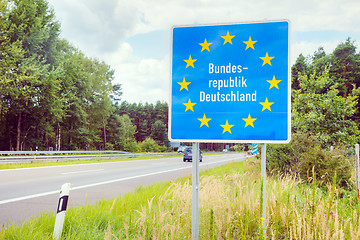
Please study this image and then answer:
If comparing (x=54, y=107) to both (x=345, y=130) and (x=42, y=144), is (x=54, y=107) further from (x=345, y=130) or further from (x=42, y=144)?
(x=345, y=130)

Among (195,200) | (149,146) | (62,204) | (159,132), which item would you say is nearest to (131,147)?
(149,146)

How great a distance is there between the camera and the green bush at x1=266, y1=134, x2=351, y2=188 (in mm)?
8344

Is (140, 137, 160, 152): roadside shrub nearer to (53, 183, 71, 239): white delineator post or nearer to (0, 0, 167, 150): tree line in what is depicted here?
(0, 0, 167, 150): tree line

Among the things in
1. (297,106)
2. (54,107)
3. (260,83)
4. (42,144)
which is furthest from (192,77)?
(42,144)

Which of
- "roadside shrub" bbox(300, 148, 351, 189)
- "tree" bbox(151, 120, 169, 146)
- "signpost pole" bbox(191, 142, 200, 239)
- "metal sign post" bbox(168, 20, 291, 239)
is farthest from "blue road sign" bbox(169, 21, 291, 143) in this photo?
"tree" bbox(151, 120, 169, 146)

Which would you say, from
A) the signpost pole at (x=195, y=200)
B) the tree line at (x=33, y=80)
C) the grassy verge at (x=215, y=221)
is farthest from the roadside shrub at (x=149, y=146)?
the signpost pole at (x=195, y=200)

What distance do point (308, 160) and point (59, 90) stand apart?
26.8m

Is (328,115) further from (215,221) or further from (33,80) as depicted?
(33,80)

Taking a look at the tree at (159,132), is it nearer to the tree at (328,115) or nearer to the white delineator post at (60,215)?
the tree at (328,115)

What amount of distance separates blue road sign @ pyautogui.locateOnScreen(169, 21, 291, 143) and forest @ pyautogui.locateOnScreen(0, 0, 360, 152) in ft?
29.6

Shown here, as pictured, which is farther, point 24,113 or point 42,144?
point 42,144

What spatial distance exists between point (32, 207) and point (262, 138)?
5427mm

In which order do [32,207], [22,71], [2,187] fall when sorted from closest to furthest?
[32,207] < [2,187] < [22,71]

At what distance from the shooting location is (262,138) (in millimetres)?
2717
